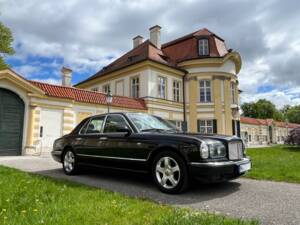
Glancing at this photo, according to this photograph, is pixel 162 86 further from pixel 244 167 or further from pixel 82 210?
pixel 82 210

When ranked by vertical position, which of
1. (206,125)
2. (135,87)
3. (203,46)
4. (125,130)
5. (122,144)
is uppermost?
(203,46)

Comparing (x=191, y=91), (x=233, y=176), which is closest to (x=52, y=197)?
(x=233, y=176)

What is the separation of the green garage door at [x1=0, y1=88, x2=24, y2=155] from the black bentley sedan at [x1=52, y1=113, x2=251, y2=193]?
328 inches

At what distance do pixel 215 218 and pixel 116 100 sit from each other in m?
17.2

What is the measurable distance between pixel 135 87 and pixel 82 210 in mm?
21182

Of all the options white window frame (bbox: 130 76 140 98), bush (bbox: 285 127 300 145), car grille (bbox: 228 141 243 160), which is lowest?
car grille (bbox: 228 141 243 160)

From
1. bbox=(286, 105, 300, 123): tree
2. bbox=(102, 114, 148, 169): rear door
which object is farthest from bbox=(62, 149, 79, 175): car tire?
bbox=(286, 105, 300, 123): tree

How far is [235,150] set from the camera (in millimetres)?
5656

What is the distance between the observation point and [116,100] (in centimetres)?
2019

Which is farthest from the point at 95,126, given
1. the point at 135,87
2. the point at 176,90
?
the point at 176,90

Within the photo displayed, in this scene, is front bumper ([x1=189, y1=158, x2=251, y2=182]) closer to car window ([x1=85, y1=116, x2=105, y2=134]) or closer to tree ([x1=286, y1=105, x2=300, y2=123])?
car window ([x1=85, y1=116, x2=105, y2=134])

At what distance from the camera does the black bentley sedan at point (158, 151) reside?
16.5 ft

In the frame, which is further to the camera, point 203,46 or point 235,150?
point 203,46

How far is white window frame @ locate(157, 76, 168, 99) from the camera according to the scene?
80.0 feet
